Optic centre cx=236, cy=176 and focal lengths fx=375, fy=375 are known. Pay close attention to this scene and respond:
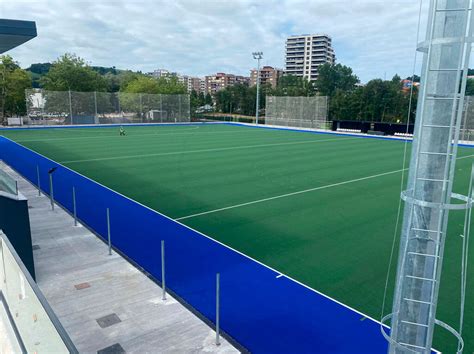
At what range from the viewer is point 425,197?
296 centimetres

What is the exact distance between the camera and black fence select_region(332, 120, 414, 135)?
1623 inches

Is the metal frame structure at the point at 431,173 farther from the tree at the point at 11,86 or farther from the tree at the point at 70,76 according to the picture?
the tree at the point at 70,76

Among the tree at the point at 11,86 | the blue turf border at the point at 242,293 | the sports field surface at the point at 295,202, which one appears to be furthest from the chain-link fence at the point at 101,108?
the blue turf border at the point at 242,293

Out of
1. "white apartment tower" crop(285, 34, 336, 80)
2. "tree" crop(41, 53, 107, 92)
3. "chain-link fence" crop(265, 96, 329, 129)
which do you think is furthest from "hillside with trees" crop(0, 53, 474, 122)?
"white apartment tower" crop(285, 34, 336, 80)

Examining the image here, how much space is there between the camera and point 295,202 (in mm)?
13531

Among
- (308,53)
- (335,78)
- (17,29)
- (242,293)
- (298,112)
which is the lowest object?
(242,293)

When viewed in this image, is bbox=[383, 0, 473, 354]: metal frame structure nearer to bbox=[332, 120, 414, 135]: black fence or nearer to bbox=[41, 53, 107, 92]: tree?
bbox=[332, 120, 414, 135]: black fence

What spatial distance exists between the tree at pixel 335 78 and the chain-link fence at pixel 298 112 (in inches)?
1876

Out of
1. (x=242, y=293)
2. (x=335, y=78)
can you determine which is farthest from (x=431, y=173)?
(x=335, y=78)

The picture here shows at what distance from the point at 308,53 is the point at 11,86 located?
150m

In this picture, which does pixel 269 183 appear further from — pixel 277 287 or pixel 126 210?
pixel 277 287

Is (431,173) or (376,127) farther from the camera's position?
(376,127)

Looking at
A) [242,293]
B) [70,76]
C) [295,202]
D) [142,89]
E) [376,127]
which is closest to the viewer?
[242,293]

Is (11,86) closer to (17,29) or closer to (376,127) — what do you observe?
(376,127)
